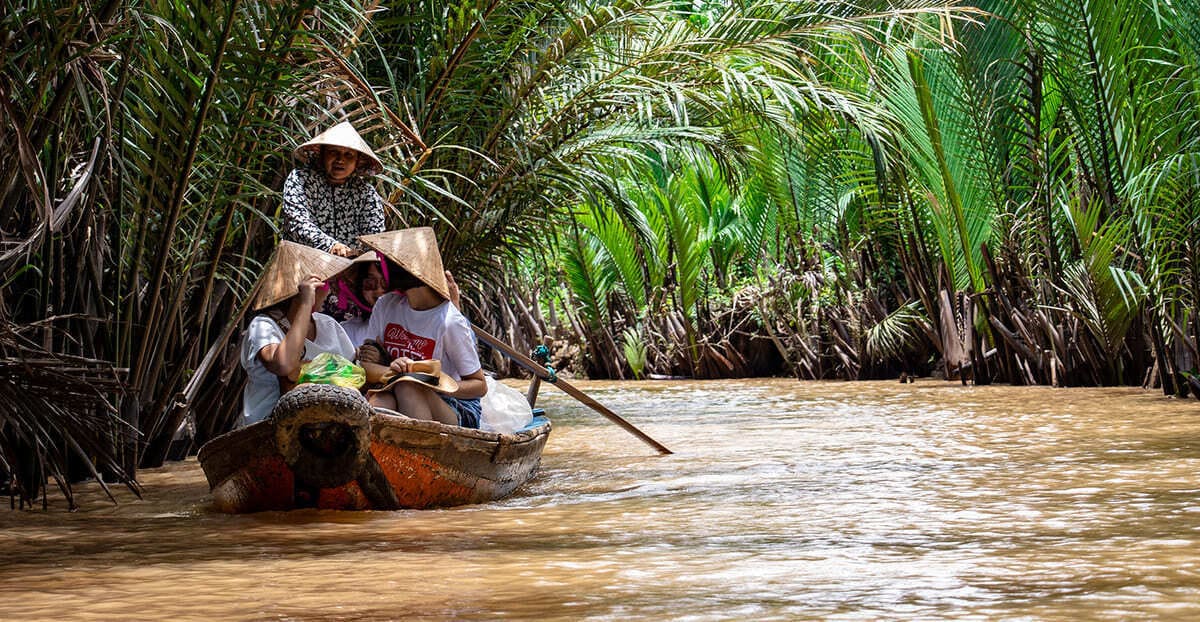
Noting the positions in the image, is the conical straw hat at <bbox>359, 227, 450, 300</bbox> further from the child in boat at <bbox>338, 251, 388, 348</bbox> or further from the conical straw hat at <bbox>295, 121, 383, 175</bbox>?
the conical straw hat at <bbox>295, 121, 383, 175</bbox>

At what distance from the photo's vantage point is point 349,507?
4754 mm

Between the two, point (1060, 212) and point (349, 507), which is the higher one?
point (1060, 212)

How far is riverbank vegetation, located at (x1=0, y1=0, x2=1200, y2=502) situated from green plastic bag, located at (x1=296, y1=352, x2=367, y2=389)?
25.3 inches

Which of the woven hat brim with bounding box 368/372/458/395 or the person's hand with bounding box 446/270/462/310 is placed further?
the person's hand with bounding box 446/270/462/310

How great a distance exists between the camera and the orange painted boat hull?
4.59m

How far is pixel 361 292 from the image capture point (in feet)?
17.8

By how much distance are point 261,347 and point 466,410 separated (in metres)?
0.85

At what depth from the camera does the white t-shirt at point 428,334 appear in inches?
199

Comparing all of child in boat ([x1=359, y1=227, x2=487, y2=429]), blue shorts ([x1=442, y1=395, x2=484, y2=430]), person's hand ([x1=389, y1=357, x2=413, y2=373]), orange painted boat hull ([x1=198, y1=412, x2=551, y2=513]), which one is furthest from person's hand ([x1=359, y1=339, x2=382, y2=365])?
orange painted boat hull ([x1=198, y1=412, x2=551, y2=513])

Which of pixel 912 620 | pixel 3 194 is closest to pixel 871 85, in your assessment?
pixel 3 194

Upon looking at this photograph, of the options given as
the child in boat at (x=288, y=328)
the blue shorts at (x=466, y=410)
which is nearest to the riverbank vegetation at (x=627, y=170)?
the child in boat at (x=288, y=328)

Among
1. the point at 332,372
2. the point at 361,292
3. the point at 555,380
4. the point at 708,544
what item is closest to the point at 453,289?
the point at 361,292

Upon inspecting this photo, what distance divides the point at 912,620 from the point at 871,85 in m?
8.90

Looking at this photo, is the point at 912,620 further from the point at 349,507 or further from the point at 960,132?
the point at 960,132
